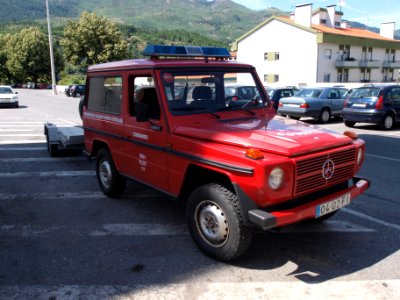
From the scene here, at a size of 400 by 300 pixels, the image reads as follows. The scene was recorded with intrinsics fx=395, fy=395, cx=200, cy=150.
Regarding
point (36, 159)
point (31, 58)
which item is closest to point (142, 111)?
point (36, 159)

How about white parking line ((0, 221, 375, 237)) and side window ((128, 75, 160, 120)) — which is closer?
side window ((128, 75, 160, 120))

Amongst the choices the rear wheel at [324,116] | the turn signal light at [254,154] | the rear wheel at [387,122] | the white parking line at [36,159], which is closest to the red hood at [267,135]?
the turn signal light at [254,154]

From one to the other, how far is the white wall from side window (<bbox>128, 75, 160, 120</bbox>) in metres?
42.9

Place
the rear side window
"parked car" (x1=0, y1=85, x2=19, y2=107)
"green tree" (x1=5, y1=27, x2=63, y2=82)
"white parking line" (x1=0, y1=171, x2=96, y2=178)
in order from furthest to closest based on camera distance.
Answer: "green tree" (x1=5, y1=27, x2=63, y2=82) < "parked car" (x1=0, y1=85, x2=19, y2=107) < "white parking line" (x1=0, y1=171, x2=96, y2=178) < the rear side window

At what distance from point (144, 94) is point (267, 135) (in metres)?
1.81

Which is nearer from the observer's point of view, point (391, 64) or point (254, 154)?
point (254, 154)

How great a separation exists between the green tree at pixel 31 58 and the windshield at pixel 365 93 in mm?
77376

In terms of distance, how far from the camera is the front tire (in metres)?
3.78

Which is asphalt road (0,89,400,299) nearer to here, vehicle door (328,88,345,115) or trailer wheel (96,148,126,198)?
trailer wheel (96,148,126,198)

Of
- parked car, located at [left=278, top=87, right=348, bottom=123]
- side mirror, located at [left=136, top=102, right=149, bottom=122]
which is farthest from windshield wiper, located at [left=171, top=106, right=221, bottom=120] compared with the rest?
parked car, located at [left=278, top=87, right=348, bottom=123]

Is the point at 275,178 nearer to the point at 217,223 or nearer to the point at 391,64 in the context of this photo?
the point at 217,223

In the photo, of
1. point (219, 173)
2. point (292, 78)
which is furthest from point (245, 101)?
point (292, 78)

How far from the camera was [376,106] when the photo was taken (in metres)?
13.7

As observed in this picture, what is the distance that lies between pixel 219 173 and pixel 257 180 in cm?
63
